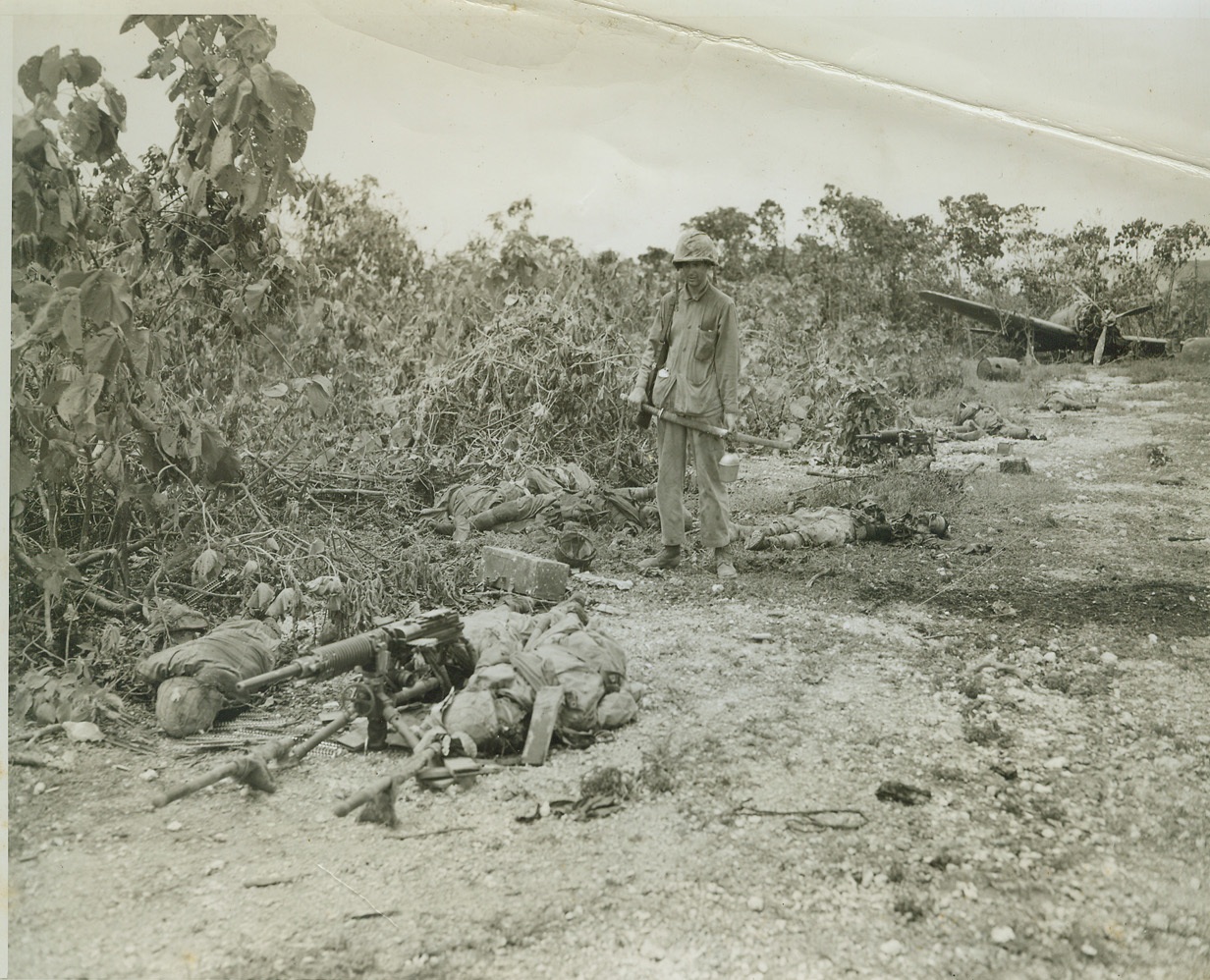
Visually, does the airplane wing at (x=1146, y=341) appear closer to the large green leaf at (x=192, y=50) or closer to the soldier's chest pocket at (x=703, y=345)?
the soldier's chest pocket at (x=703, y=345)

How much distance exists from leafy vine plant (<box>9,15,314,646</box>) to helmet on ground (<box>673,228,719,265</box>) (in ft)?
3.97

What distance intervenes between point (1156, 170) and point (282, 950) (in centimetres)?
324

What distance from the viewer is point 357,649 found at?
2.45m

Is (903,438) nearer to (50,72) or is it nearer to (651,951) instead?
(651,951)

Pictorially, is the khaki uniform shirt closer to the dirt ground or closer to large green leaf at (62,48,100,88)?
the dirt ground

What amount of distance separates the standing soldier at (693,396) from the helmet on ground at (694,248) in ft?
0.80

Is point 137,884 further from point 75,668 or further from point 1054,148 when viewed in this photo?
point 1054,148

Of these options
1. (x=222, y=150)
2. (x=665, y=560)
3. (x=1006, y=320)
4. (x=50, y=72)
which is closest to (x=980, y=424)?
(x=1006, y=320)

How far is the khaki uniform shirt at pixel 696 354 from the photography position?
129 inches

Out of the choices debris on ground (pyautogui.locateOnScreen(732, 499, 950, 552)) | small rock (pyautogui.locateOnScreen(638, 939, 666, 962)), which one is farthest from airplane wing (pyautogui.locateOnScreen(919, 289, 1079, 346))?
small rock (pyautogui.locateOnScreen(638, 939, 666, 962))

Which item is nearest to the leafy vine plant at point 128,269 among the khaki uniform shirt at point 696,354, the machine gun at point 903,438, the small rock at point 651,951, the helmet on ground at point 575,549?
the helmet on ground at point 575,549

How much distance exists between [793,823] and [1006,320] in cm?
192

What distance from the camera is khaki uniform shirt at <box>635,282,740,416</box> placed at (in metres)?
3.27

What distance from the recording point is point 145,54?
8.49ft
